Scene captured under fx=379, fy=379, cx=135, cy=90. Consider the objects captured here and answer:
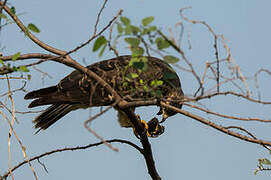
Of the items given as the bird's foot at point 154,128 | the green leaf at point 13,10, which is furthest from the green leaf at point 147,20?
the bird's foot at point 154,128

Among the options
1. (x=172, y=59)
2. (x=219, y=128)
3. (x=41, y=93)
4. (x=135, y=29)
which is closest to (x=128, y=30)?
(x=135, y=29)

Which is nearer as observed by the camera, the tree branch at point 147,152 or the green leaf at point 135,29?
the green leaf at point 135,29

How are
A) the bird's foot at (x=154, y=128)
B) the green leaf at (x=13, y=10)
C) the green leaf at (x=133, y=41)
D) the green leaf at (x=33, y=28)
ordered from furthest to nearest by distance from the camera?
1. the bird's foot at (x=154, y=128)
2. the green leaf at (x=13, y=10)
3. the green leaf at (x=33, y=28)
4. the green leaf at (x=133, y=41)

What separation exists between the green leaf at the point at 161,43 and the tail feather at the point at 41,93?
2.46 m

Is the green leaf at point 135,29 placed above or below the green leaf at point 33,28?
below

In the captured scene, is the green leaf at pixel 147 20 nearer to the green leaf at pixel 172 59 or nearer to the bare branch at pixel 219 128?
the green leaf at pixel 172 59

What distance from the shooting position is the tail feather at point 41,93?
4.36 meters

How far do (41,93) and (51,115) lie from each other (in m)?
0.68

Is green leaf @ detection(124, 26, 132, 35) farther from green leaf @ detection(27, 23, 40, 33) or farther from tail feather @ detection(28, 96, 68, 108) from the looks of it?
tail feather @ detection(28, 96, 68, 108)

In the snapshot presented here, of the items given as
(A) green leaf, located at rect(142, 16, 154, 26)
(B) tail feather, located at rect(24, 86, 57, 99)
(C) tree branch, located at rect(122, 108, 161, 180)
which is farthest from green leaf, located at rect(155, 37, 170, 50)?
(B) tail feather, located at rect(24, 86, 57, 99)

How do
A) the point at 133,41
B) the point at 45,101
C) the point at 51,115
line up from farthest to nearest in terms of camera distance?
the point at 51,115 < the point at 45,101 < the point at 133,41

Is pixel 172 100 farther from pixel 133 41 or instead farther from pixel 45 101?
pixel 45 101

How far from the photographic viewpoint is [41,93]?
4453mm

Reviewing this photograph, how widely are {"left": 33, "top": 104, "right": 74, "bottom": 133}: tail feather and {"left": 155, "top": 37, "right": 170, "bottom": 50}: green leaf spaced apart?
2.94 m
